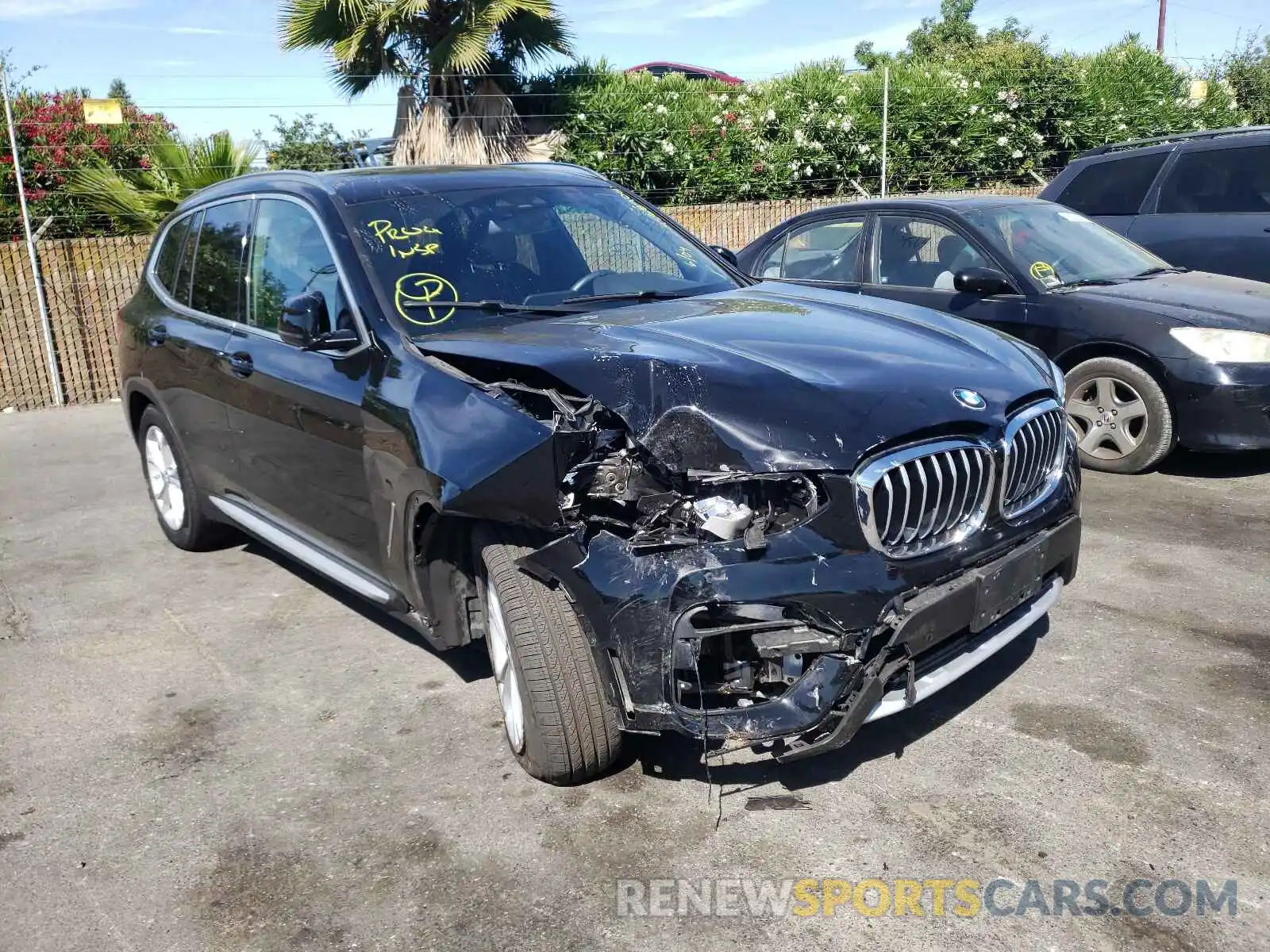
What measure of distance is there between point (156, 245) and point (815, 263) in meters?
4.00

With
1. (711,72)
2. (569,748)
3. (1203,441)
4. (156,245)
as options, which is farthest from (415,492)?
(711,72)

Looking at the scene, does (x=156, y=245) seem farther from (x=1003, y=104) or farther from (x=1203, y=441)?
(x=1003, y=104)

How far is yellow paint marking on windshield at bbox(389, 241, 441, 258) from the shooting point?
417 centimetres

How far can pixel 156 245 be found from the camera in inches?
235

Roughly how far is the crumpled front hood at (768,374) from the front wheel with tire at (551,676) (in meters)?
0.51

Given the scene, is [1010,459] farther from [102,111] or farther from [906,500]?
[102,111]

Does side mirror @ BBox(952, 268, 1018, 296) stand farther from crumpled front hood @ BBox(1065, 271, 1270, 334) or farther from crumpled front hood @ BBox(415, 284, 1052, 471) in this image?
crumpled front hood @ BBox(415, 284, 1052, 471)

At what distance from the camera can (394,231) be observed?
4.24 metres

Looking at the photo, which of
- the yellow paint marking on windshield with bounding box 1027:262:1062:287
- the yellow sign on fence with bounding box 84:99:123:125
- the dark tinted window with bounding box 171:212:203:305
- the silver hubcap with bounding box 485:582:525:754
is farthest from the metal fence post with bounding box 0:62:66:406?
the silver hubcap with bounding box 485:582:525:754

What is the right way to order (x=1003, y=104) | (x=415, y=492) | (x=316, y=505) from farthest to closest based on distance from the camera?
1. (x=1003, y=104)
2. (x=316, y=505)
3. (x=415, y=492)

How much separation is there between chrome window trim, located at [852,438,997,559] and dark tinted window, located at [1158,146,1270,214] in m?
6.15

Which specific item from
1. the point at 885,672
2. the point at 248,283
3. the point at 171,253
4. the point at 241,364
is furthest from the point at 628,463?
the point at 171,253

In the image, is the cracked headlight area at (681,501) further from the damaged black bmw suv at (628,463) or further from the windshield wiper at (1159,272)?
the windshield wiper at (1159,272)

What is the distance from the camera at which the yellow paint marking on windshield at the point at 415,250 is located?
13.7ft
